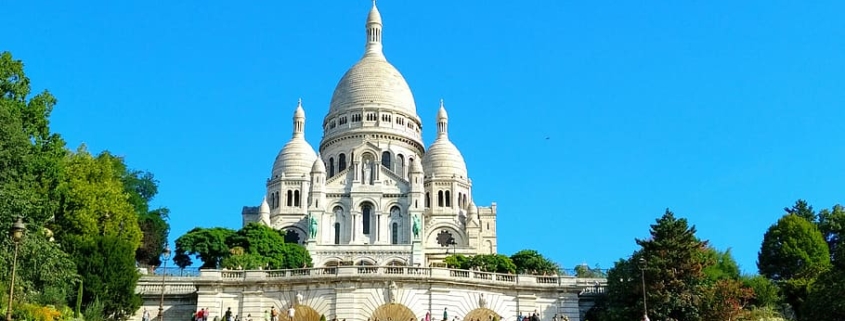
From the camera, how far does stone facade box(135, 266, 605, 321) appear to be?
137 ft

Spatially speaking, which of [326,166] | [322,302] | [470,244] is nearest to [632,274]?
[322,302]

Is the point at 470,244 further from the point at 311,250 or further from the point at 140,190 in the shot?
the point at 140,190

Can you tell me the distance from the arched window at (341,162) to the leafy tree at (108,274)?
5169 cm

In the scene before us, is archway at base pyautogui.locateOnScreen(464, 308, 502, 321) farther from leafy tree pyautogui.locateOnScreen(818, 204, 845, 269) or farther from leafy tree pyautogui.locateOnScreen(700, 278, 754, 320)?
leafy tree pyautogui.locateOnScreen(818, 204, 845, 269)

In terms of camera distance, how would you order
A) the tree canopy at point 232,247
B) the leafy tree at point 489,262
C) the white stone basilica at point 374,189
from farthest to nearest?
the white stone basilica at point 374,189
the tree canopy at point 232,247
the leafy tree at point 489,262

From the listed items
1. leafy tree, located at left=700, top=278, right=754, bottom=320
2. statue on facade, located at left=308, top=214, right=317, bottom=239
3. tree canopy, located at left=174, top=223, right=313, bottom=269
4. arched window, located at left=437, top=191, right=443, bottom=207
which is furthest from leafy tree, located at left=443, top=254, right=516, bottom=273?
arched window, located at left=437, top=191, right=443, bottom=207

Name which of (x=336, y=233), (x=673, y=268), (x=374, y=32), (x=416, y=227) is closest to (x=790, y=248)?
(x=673, y=268)

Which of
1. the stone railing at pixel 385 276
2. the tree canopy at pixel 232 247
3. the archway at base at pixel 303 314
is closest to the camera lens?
the archway at base at pixel 303 314

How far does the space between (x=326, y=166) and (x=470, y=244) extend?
17245mm

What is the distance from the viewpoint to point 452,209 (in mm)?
89312

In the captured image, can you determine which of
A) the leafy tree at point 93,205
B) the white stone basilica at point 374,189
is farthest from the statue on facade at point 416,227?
the leafy tree at point 93,205

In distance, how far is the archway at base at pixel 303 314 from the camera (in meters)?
41.7

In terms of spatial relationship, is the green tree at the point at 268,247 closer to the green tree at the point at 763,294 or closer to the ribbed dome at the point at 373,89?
the green tree at the point at 763,294

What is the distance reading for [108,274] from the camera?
40875 millimetres
